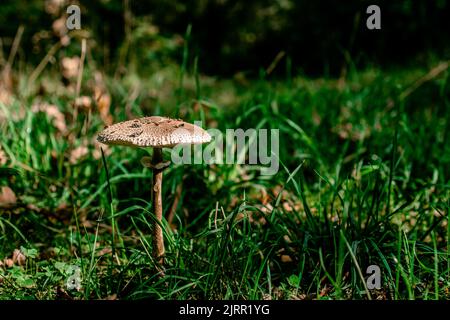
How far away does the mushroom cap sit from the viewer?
1.65 metres

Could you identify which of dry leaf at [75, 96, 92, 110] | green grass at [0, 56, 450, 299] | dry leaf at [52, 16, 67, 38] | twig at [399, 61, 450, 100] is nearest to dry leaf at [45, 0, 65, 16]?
dry leaf at [52, 16, 67, 38]

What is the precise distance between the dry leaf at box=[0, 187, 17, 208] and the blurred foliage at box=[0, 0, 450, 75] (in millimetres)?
4470

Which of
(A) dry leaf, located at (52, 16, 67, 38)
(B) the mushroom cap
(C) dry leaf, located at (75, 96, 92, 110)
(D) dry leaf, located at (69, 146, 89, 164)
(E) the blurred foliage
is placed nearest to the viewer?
(B) the mushroom cap

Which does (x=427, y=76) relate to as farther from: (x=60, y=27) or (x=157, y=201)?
(x=60, y=27)

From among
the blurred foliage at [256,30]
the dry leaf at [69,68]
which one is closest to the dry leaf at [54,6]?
the dry leaf at [69,68]

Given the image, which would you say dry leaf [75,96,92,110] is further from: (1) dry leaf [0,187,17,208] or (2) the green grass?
(1) dry leaf [0,187,17,208]

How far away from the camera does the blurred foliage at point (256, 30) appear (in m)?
8.48

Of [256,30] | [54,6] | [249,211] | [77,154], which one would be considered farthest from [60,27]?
[256,30]

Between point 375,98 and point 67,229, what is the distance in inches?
105

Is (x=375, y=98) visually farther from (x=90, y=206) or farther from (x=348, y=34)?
(x=348, y=34)

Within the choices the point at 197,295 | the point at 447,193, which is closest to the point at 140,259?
the point at 197,295

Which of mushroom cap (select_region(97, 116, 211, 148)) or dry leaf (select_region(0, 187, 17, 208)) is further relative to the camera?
dry leaf (select_region(0, 187, 17, 208))

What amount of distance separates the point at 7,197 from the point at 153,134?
3.84ft

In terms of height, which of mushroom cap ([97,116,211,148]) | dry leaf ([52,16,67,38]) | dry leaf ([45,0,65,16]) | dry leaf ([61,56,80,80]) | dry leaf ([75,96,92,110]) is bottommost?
mushroom cap ([97,116,211,148])
